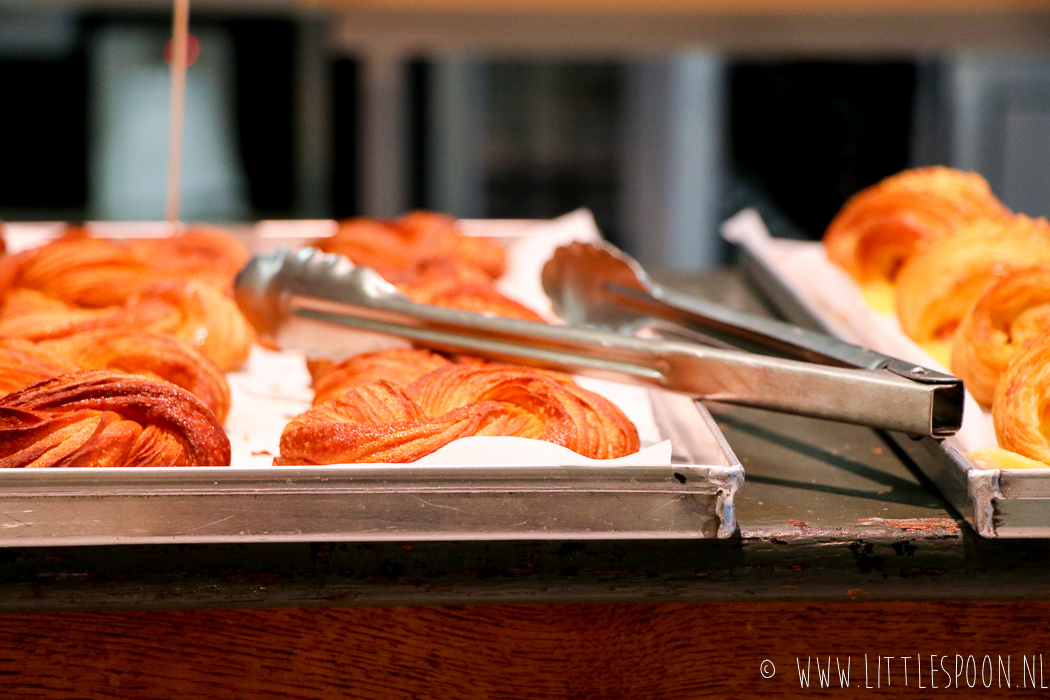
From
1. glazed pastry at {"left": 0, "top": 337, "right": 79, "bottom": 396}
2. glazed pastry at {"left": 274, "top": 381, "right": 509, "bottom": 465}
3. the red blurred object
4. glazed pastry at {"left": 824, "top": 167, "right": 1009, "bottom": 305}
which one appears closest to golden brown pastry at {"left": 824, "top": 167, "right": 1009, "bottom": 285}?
glazed pastry at {"left": 824, "top": 167, "right": 1009, "bottom": 305}

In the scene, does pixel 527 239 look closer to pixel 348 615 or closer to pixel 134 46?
pixel 348 615

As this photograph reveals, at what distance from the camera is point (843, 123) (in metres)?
3.44

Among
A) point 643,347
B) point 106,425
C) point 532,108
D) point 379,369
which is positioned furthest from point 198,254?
point 532,108

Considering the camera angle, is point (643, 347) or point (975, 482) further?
point (643, 347)

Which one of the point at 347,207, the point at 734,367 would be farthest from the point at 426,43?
the point at 734,367

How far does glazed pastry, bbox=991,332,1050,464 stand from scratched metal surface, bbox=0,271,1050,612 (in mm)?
134

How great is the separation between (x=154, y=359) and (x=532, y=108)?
3.06 metres

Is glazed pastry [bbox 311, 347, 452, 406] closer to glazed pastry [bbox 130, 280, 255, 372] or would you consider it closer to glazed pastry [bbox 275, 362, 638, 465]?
glazed pastry [bbox 275, 362, 638, 465]

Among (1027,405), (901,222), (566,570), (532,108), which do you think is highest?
(532,108)

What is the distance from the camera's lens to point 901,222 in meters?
1.69

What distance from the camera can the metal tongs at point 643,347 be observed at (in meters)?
0.90

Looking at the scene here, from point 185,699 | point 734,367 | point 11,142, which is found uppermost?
point 11,142

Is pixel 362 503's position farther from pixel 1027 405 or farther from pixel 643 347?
pixel 1027 405

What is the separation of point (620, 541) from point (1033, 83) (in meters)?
3.16
